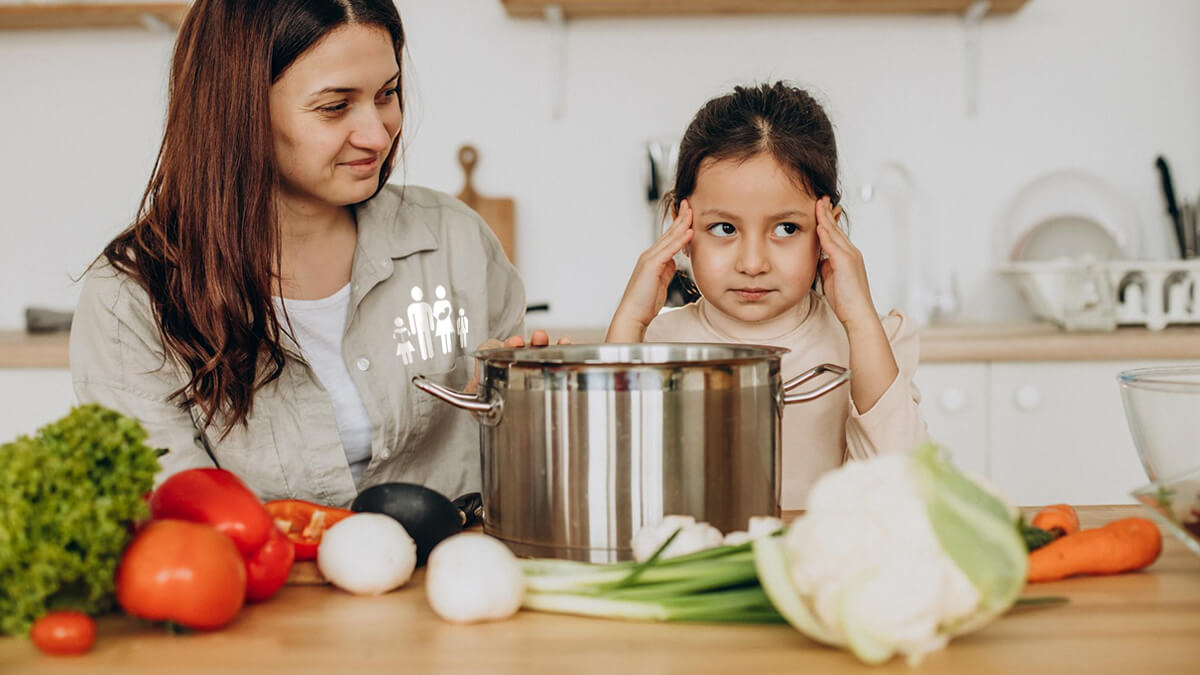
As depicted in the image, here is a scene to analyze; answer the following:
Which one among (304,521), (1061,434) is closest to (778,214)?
(304,521)

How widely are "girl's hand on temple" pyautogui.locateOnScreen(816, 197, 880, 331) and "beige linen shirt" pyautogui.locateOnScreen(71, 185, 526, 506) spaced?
1.60 ft

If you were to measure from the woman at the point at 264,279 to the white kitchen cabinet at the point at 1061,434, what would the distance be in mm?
1357

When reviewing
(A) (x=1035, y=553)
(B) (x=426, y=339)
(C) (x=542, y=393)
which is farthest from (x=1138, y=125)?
(C) (x=542, y=393)

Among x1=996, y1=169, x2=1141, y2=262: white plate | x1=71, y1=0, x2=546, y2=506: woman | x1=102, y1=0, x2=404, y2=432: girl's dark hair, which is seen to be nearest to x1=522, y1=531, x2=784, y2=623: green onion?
x1=71, y1=0, x2=546, y2=506: woman

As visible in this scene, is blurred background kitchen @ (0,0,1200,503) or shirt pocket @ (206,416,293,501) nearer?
shirt pocket @ (206,416,293,501)

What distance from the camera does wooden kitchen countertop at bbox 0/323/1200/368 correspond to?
7.16 feet

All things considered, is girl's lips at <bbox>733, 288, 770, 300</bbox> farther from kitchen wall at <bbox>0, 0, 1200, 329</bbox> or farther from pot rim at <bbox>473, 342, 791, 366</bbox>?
kitchen wall at <bbox>0, 0, 1200, 329</bbox>

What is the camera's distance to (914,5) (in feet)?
8.52

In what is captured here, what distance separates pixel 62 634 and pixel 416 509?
29 centimetres

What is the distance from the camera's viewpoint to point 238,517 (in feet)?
2.55

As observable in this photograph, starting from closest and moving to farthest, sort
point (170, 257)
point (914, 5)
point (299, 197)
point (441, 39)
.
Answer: point (170, 257), point (299, 197), point (914, 5), point (441, 39)

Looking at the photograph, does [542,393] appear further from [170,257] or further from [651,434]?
[170,257]

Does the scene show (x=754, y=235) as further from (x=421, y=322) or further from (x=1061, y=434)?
(x=1061, y=434)

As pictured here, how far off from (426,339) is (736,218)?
470 mm
